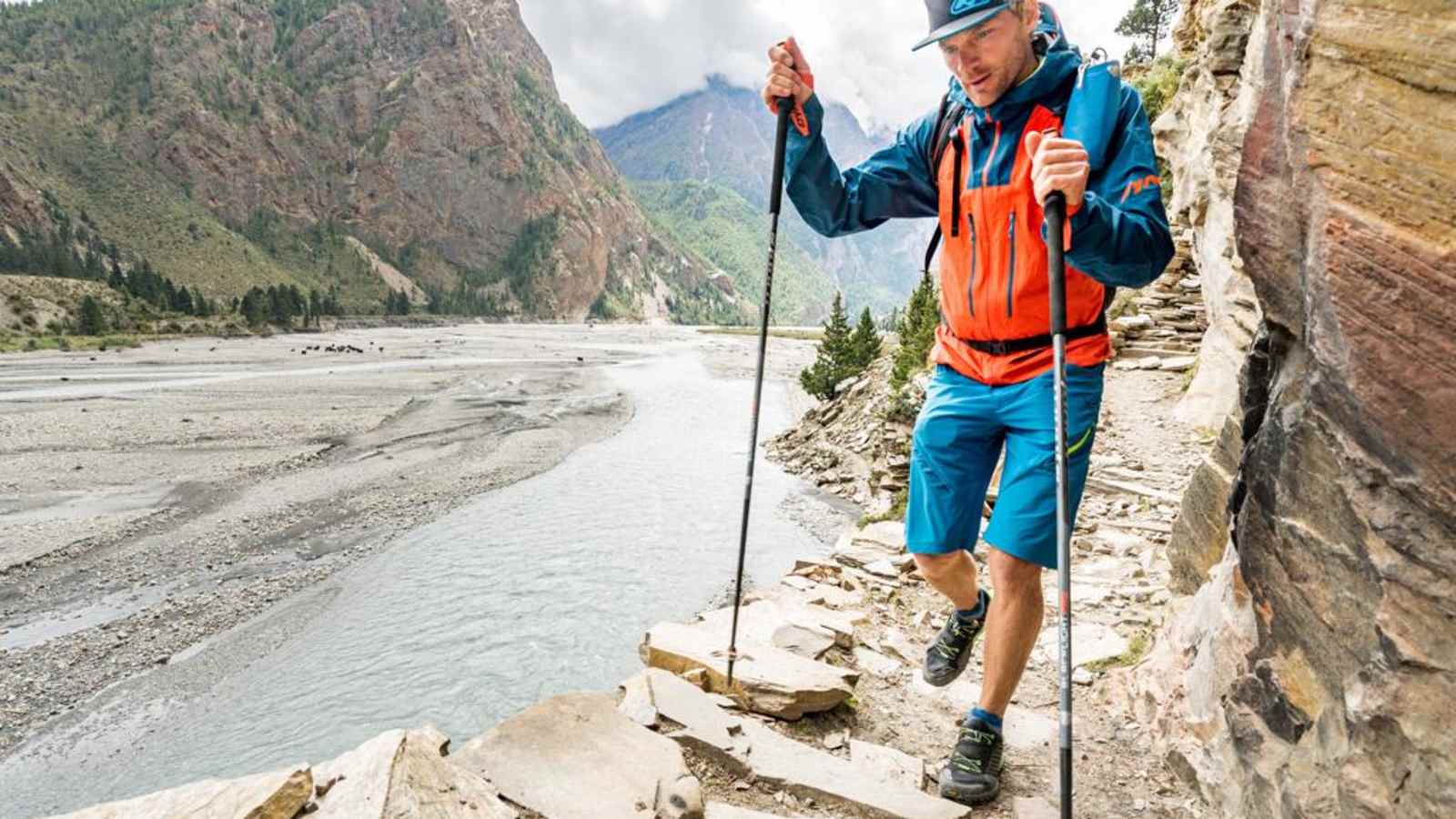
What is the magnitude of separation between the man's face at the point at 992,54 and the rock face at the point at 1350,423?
939 millimetres

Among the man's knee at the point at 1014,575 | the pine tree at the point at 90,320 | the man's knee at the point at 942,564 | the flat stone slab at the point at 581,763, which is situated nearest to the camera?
the man's knee at the point at 1014,575

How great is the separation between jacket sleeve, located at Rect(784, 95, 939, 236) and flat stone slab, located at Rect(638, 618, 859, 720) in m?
3.05

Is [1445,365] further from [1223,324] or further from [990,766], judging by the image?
[1223,324]

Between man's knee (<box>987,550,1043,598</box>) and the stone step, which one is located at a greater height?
man's knee (<box>987,550,1043,598</box>)

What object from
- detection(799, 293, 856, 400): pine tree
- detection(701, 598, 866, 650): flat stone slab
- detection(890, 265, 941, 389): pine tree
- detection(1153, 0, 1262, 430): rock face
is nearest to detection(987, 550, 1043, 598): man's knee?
detection(701, 598, 866, 650): flat stone slab

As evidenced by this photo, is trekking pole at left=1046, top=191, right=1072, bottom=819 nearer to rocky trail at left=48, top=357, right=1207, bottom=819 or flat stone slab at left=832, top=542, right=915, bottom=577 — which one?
rocky trail at left=48, top=357, right=1207, bottom=819

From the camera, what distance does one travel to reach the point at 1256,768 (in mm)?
3119

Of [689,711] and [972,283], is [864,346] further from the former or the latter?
[972,283]

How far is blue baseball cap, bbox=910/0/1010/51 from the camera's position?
3184mm

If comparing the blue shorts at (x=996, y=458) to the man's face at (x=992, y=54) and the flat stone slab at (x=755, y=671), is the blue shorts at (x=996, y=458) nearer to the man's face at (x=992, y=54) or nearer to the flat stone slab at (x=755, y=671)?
the man's face at (x=992, y=54)

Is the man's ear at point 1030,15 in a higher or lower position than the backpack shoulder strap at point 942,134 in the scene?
higher

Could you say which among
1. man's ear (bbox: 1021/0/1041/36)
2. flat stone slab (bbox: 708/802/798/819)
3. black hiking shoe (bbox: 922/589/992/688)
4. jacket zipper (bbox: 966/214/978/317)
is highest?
man's ear (bbox: 1021/0/1041/36)

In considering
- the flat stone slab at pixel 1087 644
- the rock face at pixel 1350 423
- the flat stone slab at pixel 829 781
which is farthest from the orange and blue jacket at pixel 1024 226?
the flat stone slab at pixel 1087 644

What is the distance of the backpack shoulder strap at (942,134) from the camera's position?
3.75 meters
